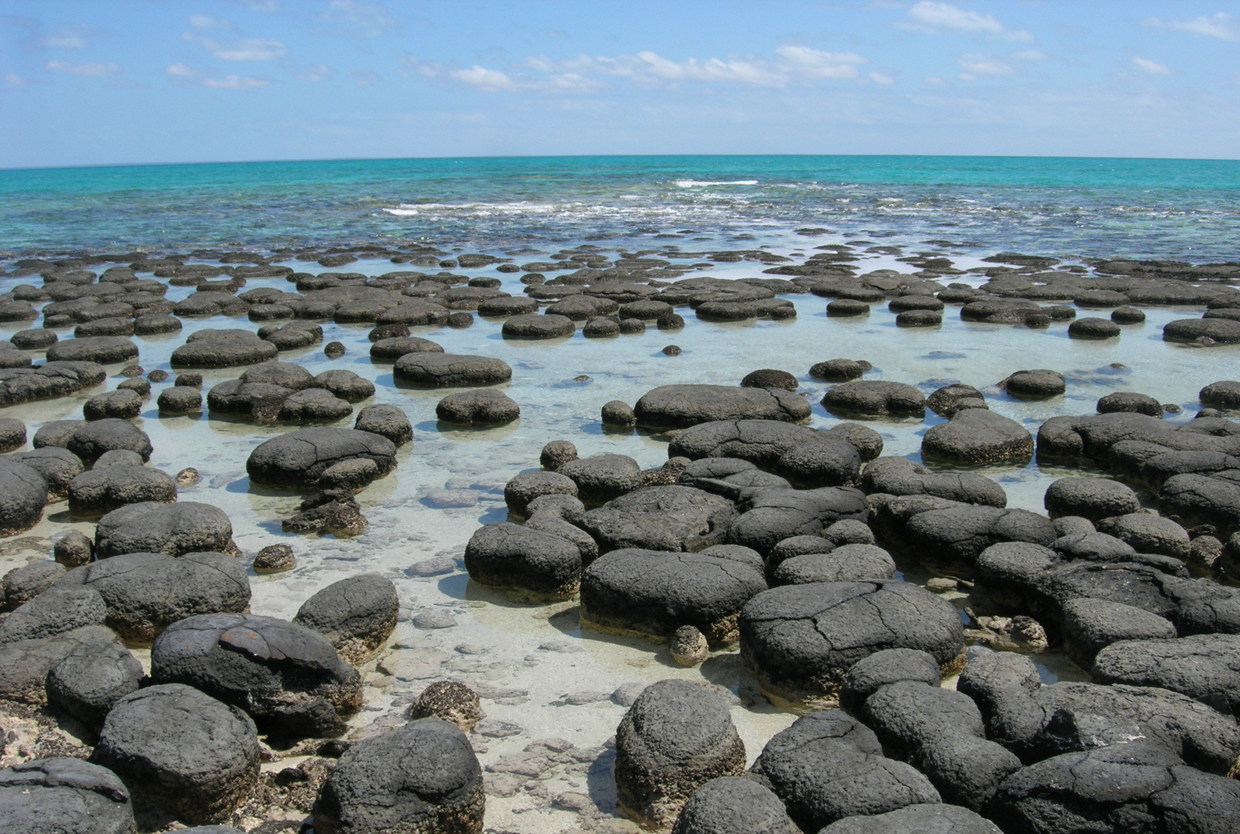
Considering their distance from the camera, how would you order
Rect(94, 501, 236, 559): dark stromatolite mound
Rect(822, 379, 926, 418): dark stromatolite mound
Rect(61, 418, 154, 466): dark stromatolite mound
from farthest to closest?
Rect(822, 379, 926, 418): dark stromatolite mound → Rect(61, 418, 154, 466): dark stromatolite mound → Rect(94, 501, 236, 559): dark stromatolite mound

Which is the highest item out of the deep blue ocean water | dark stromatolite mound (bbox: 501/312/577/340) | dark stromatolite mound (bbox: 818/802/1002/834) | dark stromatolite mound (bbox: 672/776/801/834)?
the deep blue ocean water

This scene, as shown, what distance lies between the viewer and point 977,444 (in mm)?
7672

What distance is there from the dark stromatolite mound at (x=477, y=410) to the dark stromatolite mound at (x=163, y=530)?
3.10m

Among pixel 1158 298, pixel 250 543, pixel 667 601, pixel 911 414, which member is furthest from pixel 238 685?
pixel 1158 298

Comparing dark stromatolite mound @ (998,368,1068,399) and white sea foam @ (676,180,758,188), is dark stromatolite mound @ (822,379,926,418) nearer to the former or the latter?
dark stromatolite mound @ (998,368,1068,399)

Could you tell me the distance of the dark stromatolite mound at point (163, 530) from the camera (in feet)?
18.2

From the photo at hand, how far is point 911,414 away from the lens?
906 cm

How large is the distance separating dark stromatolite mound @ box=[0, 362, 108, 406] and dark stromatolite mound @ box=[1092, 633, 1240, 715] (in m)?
9.63

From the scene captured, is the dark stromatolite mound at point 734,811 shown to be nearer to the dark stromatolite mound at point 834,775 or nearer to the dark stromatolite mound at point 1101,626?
the dark stromatolite mound at point 834,775

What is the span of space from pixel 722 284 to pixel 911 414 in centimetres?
783

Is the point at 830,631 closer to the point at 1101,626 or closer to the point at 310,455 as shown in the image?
the point at 1101,626

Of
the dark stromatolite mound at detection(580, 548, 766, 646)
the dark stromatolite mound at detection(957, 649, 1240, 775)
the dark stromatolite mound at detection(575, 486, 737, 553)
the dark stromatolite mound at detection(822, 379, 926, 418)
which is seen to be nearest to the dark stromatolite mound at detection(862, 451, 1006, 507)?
the dark stromatolite mound at detection(575, 486, 737, 553)

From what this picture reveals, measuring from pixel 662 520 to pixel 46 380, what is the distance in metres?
7.20

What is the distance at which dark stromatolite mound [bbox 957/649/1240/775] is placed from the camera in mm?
3527
